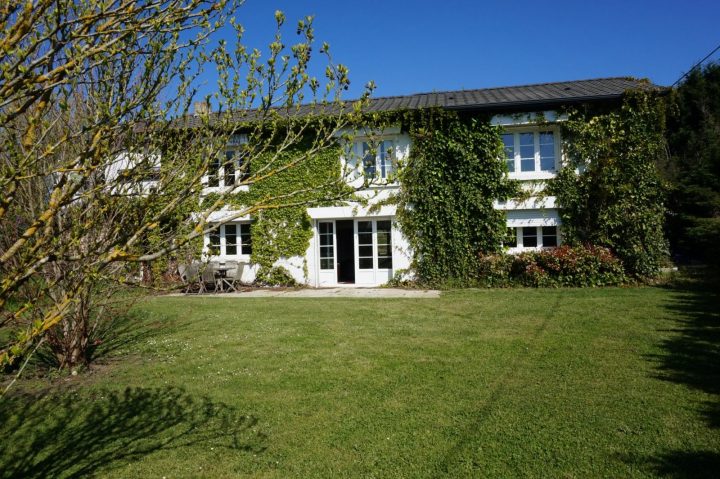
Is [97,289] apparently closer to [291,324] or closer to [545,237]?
[291,324]

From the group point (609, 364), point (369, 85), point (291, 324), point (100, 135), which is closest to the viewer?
point (100, 135)

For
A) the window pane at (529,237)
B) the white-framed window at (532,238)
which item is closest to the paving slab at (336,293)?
the white-framed window at (532,238)

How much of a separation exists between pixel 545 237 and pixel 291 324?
29.0 ft

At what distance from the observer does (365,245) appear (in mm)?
15750

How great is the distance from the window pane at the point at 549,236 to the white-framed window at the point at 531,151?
167cm

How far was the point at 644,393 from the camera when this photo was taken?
502 centimetres

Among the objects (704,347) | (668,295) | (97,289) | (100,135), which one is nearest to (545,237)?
(668,295)

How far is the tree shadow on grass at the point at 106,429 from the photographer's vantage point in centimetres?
395

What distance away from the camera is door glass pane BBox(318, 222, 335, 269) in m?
16.1

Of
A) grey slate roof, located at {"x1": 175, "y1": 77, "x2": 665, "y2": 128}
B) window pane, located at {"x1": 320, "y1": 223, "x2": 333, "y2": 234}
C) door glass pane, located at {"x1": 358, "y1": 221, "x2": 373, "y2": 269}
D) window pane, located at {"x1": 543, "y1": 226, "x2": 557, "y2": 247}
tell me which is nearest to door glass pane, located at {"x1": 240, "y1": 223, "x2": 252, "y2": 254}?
window pane, located at {"x1": 320, "y1": 223, "x2": 333, "y2": 234}

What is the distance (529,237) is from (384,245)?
4.46m

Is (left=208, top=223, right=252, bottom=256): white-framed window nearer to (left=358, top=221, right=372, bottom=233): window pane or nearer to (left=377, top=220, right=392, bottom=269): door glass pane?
(left=358, top=221, right=372, bottom=233): window pane

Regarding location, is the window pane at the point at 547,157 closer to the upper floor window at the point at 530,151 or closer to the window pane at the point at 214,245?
the upper floor window at the point at 530,151

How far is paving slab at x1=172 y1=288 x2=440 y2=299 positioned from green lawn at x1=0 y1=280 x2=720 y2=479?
4.29 meters
